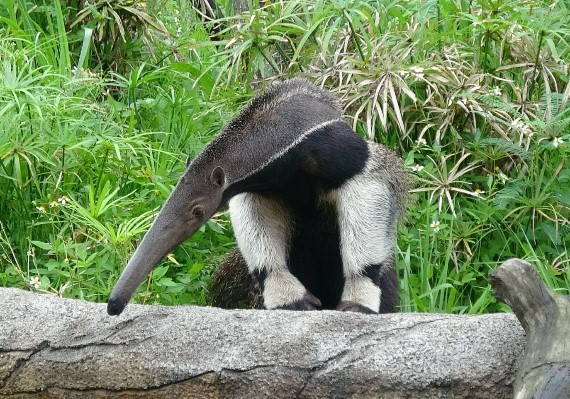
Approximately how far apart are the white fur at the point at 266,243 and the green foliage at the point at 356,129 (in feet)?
2.31

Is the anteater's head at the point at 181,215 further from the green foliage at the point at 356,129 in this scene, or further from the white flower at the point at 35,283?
the white flower at the point at 35,283

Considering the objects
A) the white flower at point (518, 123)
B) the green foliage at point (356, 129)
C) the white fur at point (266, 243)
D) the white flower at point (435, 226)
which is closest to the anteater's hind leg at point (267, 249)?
the white fur at point (266, 243)

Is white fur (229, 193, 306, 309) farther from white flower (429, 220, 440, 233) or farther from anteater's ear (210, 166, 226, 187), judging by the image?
white flower (429, 220, 440, 233)

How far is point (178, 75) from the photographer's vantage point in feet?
26.7

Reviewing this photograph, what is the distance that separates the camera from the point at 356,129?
6762mm

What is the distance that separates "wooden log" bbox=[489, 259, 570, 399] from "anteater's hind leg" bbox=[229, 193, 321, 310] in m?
1.93

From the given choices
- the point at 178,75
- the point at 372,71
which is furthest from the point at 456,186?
the point at 178,75

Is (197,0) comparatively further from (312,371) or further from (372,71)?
(312,371)

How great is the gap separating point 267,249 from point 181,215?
2.03ft

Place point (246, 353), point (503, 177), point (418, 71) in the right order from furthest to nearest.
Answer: point (418, 71)
point (503, 177)
point (246, 353)

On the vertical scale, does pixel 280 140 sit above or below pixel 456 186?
above

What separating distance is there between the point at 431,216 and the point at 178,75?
2.81m

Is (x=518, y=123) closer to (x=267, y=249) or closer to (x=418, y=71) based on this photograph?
(x=418, y=71)

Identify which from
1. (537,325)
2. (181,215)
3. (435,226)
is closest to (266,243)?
(181,215)
